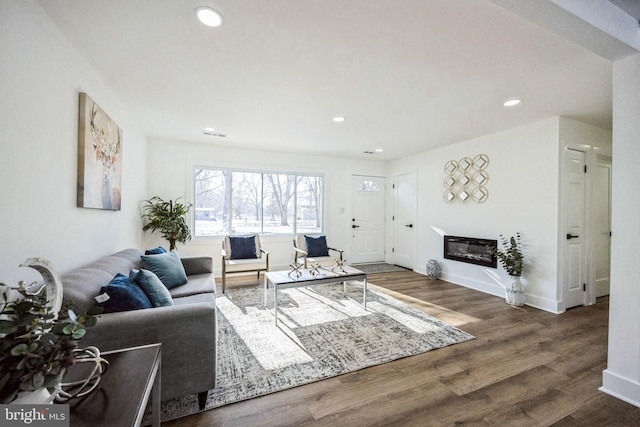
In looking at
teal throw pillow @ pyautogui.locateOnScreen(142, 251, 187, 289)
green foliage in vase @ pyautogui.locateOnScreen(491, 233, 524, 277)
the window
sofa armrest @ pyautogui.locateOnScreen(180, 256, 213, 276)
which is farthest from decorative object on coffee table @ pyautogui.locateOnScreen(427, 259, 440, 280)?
teal throw pillow @ pyautogui.locateOnScreen(142, 251, 187, 289)

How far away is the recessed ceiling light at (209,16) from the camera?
61.1 inches

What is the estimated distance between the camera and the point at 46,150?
1598mm

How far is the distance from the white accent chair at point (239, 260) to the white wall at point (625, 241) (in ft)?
11.8

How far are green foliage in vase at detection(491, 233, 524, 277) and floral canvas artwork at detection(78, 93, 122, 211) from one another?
4.64 m

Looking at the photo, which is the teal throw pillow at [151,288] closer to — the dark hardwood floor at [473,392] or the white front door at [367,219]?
the dark hardwood floor at [473,392]

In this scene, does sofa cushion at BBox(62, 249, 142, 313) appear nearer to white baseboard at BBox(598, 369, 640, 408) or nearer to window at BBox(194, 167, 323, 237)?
window at BBox(194, 167, 323, 237)

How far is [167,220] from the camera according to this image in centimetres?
402

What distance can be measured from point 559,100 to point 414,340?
2.90m

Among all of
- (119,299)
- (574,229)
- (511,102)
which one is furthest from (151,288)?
(574,229)

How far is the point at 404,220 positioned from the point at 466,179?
1.65 m

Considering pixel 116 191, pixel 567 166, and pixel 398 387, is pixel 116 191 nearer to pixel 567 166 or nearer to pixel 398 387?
pixel 398 387

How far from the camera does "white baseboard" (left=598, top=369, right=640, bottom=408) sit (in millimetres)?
1692

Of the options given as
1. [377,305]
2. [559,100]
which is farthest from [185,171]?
[559,100]

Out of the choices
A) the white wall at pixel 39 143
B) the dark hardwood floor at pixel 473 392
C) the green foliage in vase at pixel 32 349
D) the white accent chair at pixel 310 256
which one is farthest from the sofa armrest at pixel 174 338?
the white accent chair at pixel 310 256
